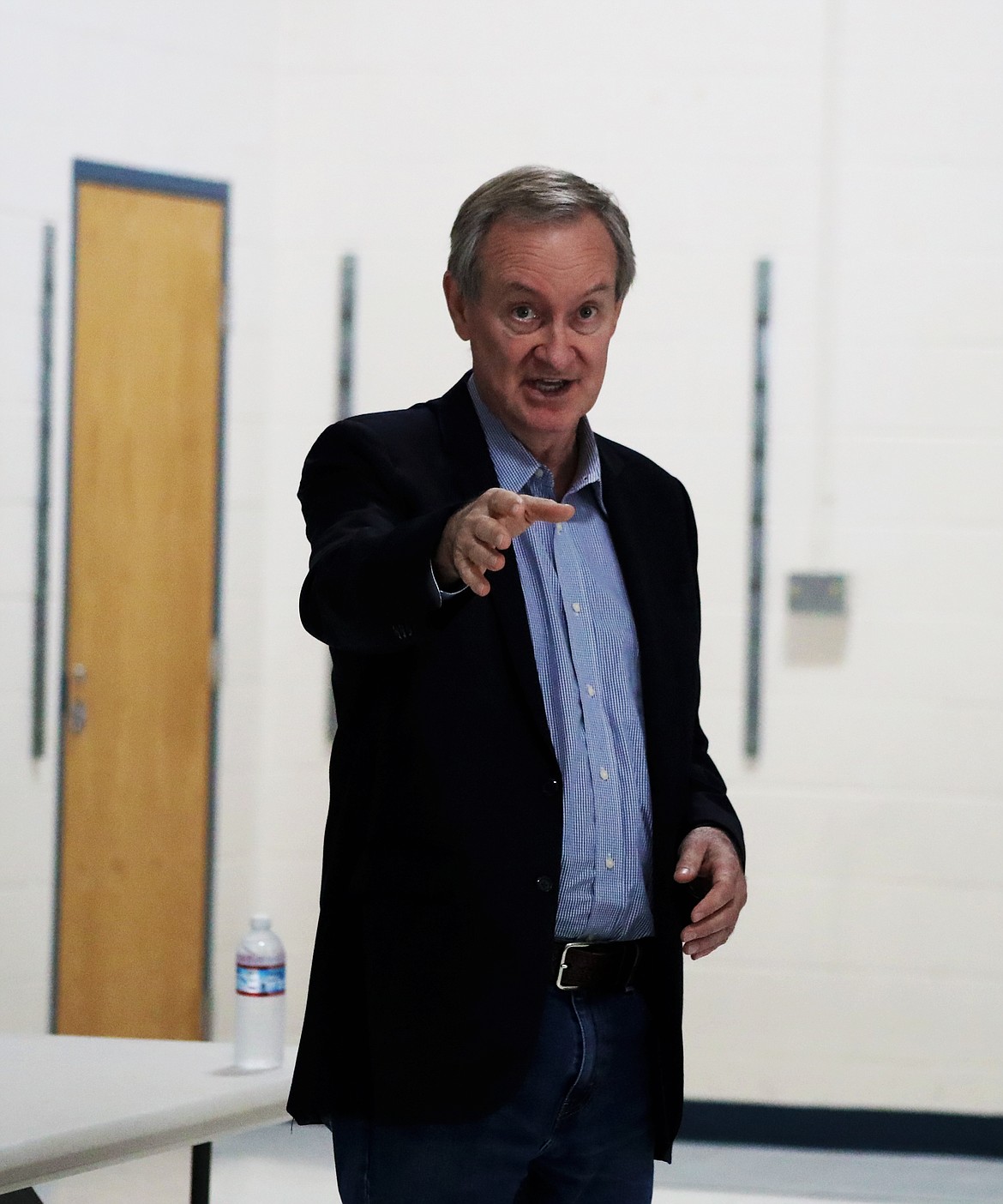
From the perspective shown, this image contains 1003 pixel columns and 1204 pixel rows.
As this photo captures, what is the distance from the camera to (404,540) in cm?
110

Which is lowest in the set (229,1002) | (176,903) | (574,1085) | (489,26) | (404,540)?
(229,1002)

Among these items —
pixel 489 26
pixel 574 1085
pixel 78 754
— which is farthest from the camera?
pixel 489 26

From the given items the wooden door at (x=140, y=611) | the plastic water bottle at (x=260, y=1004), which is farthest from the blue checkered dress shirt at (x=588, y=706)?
the wooden door at (x=140, y=611)

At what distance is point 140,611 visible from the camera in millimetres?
3426

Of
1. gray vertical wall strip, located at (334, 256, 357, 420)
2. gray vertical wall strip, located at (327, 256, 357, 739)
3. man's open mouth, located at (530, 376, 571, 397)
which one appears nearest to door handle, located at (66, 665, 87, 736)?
gray vertical wall strip, located at (327, 256, 357, 739)

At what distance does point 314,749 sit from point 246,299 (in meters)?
1.09

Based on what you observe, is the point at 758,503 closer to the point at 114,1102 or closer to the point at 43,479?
the point at 43,479

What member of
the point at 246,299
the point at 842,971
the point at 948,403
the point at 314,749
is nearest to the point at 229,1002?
the point at 314,749

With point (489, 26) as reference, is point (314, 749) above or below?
below

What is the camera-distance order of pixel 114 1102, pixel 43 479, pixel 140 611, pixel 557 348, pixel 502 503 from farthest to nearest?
pixel 140 611
pixel 43 479
pixel 114 1102
pixel 557 348
pixel 502 503

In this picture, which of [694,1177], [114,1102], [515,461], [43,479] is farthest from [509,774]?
[694,1177]

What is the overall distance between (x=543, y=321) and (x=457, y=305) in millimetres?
106

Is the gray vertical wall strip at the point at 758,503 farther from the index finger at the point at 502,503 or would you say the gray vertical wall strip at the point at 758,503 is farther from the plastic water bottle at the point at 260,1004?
the index finger at the point at 502,503

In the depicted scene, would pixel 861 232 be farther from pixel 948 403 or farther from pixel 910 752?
pixel 910 752
